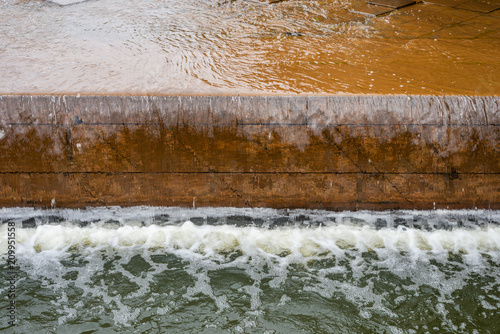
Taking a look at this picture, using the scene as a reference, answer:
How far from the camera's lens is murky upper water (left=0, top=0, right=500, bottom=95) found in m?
3.69

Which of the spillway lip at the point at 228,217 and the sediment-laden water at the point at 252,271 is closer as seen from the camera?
the sediment-laden water at the point at 252,271

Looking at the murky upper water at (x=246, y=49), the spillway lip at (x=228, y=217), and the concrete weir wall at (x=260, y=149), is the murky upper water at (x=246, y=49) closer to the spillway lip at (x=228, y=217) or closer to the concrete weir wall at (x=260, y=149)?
the concrete weir wall at (x=260, y=149)

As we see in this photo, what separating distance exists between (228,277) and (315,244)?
2.32ft

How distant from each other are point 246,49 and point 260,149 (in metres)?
1.45

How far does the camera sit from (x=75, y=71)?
13.1 feet

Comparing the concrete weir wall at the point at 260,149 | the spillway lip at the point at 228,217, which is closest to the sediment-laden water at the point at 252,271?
the spillway lip at the point at 228,217

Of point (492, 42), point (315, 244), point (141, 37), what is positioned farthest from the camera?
point (141, 37)

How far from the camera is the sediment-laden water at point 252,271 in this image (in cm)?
272

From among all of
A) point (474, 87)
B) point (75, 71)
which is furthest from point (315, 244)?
point (75, 71)

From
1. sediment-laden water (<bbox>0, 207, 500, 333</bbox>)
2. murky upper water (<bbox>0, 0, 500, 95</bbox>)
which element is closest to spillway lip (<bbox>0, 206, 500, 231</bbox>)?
sediment-laden water (<bbox>0, 207, 500, 333</bbox>)

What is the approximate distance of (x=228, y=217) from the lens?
358 centimetres

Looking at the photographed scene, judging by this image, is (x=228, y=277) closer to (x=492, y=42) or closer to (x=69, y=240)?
(x=69, y=240)

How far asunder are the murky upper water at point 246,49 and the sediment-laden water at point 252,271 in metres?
1.00

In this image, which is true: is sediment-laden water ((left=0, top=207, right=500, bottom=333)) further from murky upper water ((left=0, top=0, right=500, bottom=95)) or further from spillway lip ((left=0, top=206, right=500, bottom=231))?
murky upper water ((left=0, top=0, right=500, bottom=95))
